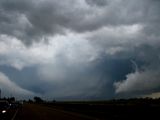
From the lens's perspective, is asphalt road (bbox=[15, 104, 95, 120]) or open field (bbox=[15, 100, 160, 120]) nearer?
open field (bbox=[15, 100, 160, 120])

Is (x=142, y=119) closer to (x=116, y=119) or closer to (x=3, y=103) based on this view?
(x=116, y=119)

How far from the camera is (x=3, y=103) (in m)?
34.9

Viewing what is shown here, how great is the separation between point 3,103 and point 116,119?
48.2 feet

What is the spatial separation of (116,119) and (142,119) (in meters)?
5.46

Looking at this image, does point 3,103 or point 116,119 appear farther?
point 116,119

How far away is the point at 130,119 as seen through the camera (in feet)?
126

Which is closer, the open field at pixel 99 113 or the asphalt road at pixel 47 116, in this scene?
the open field at pixel 99 113

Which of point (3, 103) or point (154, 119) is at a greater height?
point (3, 103)

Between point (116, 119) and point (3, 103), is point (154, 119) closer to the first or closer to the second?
point (116, 119)

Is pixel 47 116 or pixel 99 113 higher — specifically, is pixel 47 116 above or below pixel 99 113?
below

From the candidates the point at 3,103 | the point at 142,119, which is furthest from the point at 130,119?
the point at 3,103

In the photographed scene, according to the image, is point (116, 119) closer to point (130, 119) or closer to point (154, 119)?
point (130, 119)

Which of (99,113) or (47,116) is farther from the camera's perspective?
(99,113)

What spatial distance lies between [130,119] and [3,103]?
1519cm
